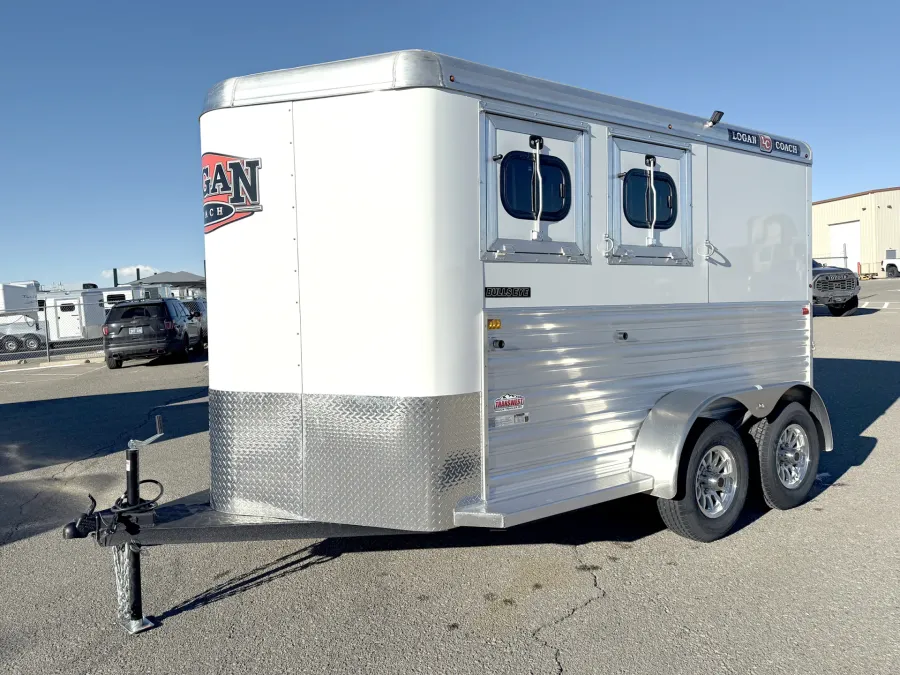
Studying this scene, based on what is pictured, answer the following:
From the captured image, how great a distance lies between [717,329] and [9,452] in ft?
25.0

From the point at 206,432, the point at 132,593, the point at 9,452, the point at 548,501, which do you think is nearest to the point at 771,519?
the point at 548,501

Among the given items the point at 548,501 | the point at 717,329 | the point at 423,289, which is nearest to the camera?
the point at 423,289

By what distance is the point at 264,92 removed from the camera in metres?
3.84

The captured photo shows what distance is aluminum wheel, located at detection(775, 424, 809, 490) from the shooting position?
541 centimetres

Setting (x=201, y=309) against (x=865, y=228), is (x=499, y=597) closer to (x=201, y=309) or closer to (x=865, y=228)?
(x=201, y=309)

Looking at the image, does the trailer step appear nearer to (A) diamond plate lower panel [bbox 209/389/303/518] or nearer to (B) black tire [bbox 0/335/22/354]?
(A) diamond plate lower panel [bbox 209/389/303/518]

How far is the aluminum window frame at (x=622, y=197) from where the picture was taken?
4402 millimetres

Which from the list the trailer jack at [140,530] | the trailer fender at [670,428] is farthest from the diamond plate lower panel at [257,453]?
the trailer fender at [670,428]

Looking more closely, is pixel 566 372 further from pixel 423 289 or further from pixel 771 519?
pixel 771 519

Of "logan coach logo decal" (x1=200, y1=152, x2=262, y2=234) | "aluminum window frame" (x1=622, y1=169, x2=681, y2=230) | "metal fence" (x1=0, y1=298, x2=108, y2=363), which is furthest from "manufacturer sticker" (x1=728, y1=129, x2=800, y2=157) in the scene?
"metal fence" (x1=0, y1=298, x2=108, y2=363)

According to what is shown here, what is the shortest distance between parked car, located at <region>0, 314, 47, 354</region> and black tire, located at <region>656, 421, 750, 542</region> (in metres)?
25.2

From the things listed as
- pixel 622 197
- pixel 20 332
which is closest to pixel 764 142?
pixel 622 197

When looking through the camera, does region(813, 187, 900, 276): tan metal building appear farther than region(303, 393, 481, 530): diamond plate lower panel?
Yes

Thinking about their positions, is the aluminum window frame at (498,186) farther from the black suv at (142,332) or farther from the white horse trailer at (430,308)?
the black suv at (142,332)
